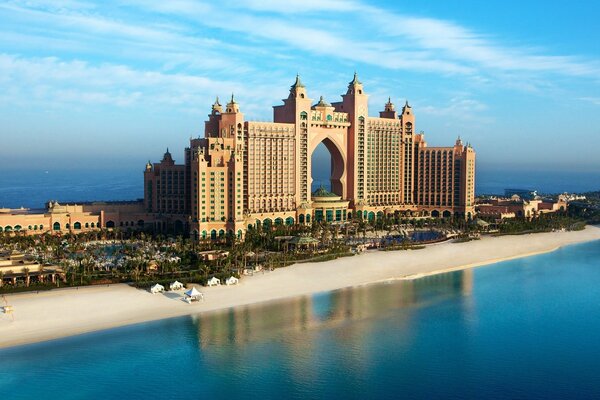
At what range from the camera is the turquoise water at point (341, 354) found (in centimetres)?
3575

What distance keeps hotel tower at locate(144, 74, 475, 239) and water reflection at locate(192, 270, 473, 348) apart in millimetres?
29254

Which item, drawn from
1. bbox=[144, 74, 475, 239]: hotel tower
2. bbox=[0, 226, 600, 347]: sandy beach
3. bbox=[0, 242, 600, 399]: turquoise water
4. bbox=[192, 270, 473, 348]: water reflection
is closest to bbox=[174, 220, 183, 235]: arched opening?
bbox=[144, 74, 475, 239]: hotel tower

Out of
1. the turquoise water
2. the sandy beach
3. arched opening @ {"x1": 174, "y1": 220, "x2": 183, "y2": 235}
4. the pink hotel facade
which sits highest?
the pink hotel facade

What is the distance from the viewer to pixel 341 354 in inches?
1615

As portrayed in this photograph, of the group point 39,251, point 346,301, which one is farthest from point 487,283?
point 39,251

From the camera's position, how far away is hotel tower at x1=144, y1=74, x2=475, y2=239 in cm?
8431

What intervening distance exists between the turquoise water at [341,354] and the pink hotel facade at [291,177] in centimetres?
3287

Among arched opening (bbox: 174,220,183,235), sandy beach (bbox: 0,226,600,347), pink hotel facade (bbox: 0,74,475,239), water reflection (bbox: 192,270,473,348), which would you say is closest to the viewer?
sandy beach (bbox: 0,226,600,347)

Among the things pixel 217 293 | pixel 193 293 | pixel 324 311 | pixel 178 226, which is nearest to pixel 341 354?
pixel 324 311

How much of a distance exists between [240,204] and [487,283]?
34980mm

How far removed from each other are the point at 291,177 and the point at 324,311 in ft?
166

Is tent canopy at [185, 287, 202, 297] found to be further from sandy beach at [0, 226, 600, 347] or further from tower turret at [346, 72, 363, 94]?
tower turret at [346, 72, 363, 94]

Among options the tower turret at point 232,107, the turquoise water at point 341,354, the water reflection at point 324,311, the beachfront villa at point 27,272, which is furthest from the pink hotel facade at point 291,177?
the turquoise water at point 341,354

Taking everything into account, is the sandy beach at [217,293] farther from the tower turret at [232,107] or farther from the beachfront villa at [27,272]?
the tower turret at [232,107]
